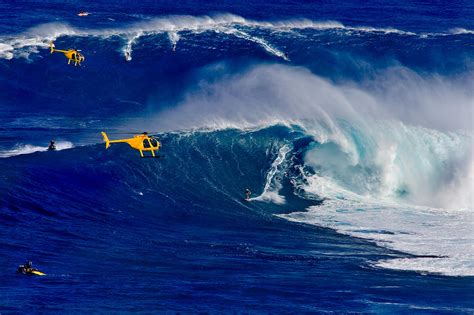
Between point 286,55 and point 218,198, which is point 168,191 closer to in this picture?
point 218,198

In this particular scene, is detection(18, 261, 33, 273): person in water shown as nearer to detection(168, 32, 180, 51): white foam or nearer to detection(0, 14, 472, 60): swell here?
detection(0, 14, 472, 60): swell

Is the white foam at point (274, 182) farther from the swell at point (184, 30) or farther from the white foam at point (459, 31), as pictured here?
the white foam at point (459, 31)

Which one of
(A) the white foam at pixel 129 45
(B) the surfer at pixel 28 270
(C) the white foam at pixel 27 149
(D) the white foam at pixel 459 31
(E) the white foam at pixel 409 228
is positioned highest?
(D) the white foam at pixel 459 31

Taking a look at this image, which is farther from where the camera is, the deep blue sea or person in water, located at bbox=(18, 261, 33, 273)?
the deep blue sea

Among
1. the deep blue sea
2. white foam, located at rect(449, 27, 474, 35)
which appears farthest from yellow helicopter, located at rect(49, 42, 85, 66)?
white foam, located at rect(449, 27, 474, 35)

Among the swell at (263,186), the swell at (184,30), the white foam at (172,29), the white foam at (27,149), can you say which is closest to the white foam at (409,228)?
the swell at (263,186)

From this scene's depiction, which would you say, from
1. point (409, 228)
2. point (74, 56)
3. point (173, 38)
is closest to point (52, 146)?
point (74, 56)

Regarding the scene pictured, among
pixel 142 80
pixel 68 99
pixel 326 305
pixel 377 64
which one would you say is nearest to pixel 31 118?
pixel 68 99
